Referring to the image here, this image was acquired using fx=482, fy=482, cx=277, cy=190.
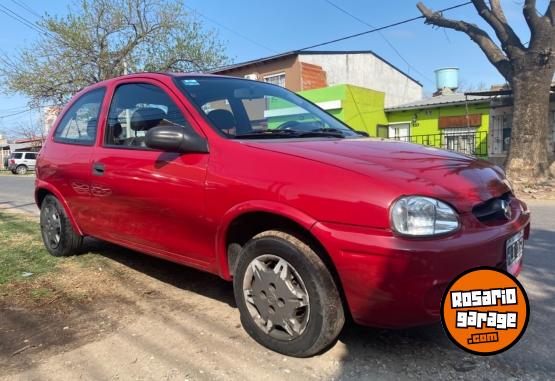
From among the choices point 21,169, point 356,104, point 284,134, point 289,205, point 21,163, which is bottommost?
point 21,169

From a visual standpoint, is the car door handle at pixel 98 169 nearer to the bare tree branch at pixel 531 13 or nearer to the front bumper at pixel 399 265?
the front bumper at pixel 399 265

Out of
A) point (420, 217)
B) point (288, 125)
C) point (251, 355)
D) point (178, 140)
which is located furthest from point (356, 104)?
point (420, 217)

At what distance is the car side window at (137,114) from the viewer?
357 centimetres

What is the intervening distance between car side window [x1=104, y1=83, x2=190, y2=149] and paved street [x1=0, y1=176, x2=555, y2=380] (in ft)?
4.40

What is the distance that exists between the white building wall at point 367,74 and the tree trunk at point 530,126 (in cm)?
1478

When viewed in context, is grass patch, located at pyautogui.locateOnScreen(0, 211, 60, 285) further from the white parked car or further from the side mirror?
the white parked car

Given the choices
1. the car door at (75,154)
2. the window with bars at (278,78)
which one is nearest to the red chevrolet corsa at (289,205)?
the car door at (75,154)

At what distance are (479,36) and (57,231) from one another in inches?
525

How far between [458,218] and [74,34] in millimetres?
30088

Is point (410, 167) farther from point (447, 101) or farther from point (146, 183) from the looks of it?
point (447, 101)

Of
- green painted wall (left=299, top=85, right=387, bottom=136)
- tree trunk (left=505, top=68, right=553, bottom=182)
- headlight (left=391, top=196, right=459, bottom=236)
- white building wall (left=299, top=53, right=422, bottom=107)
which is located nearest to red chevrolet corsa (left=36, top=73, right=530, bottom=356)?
headlight (left=391, top=196, right=459, bottom=236)

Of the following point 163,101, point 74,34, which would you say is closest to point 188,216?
point 163,101

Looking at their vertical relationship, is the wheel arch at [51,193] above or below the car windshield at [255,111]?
below

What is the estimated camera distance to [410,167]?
8.53 feet
